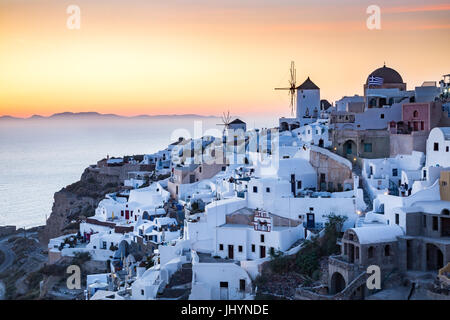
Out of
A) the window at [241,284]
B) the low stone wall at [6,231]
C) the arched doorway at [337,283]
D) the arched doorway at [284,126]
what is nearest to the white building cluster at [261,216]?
the window at [241,284]

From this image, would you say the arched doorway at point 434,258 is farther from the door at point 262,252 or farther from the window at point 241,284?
the window at point 241,284

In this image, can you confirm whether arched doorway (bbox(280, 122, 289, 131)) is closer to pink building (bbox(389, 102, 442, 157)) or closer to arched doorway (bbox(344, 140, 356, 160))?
arched doorway (bbox(344, 140, 356, 160))

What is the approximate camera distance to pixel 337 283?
498 inches

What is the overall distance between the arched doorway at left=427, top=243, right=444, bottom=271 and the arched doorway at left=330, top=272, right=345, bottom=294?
1.78m

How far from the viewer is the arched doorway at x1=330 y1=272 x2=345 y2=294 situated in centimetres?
1251

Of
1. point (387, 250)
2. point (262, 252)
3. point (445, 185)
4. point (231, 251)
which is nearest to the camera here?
point (387, 250)

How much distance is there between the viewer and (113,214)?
2306 centimetres

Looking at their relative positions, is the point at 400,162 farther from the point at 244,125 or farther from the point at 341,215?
the point at 244,125

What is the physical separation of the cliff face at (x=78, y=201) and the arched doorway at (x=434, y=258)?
17.9m

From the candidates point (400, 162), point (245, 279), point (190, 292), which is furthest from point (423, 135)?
point (190, 292)

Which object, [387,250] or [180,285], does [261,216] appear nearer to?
[180,285]

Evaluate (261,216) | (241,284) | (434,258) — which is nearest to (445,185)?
(434,258)

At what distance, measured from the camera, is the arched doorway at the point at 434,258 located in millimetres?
12359

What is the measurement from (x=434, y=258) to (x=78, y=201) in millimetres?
20858
